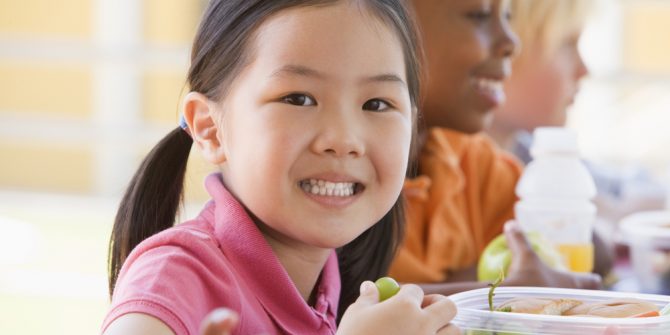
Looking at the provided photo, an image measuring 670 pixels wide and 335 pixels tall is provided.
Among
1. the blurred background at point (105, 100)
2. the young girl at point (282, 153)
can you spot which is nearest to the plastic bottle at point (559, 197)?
the young girl at point (282, 153)

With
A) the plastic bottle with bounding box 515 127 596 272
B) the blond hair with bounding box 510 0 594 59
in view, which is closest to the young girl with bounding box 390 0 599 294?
the plastic bottle with bounding box 515 127 596 272

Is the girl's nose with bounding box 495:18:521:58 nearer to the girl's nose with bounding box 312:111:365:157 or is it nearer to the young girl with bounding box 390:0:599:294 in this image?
the young girl with bounding box 390:0:599:294

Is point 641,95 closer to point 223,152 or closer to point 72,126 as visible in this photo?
point 72,126

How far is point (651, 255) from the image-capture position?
1410 mm

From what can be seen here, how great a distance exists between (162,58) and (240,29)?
16.7ft

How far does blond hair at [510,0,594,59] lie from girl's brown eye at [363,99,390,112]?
3.10 ft

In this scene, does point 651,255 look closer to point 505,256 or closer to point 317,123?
point 505,256

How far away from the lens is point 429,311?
28.4 inches

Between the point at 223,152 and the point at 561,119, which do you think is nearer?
the point at 223,152

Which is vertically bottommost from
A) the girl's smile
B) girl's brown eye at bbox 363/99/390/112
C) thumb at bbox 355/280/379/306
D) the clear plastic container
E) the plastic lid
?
the clear plastic container

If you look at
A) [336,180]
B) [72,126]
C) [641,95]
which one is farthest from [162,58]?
[336,180]

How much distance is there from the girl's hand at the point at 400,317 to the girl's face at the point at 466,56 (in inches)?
27.8

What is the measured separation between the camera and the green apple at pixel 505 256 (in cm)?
119

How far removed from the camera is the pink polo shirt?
74 cm
